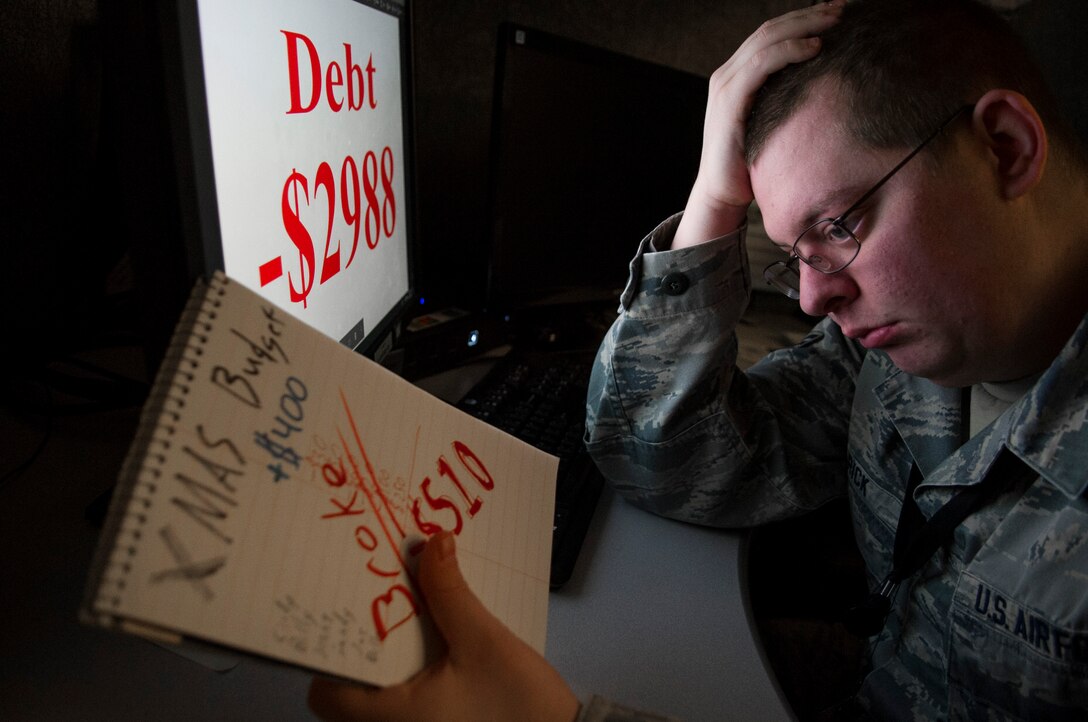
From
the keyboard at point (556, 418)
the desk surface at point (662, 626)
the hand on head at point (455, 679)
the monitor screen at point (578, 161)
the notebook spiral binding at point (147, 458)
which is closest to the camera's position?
the notebook spiral binding at point (147, 458)

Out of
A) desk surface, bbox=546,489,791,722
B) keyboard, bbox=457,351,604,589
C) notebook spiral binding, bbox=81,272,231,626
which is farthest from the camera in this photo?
keyboard, bbox=457,351,604,589

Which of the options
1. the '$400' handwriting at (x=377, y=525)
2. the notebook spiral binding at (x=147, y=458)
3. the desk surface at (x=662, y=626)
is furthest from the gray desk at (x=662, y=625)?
the notebook spiral binding at (x=147, y=458)

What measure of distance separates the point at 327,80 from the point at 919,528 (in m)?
0.68

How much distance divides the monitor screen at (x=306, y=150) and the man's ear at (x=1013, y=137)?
529mm

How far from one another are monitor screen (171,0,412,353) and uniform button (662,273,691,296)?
1.05 feet

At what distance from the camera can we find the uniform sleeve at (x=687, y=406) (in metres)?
0.77

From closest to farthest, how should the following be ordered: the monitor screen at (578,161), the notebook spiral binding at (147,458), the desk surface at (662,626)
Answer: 1. the notebook spiral binding at (147,458)
2. the desk surface at (662,626)
3. the monitor screen at (578,161)

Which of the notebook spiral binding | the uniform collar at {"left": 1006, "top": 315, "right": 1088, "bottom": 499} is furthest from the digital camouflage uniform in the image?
the notebook spiral binding

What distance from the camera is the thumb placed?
0.36 m

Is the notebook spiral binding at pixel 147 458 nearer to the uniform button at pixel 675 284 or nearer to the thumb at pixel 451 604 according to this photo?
the thumb at pixel 451 604

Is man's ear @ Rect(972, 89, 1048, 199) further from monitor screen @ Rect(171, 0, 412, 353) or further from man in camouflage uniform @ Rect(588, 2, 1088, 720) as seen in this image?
monitor screen @ Rect(171, 0, 412, 353)

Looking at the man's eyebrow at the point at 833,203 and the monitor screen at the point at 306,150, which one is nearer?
the monitor screen at the point at 306,150

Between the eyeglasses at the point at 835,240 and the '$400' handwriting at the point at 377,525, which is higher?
the eyeglasses at the point at 835,240

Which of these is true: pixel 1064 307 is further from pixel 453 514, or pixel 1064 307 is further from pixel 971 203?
pixel 453 514
